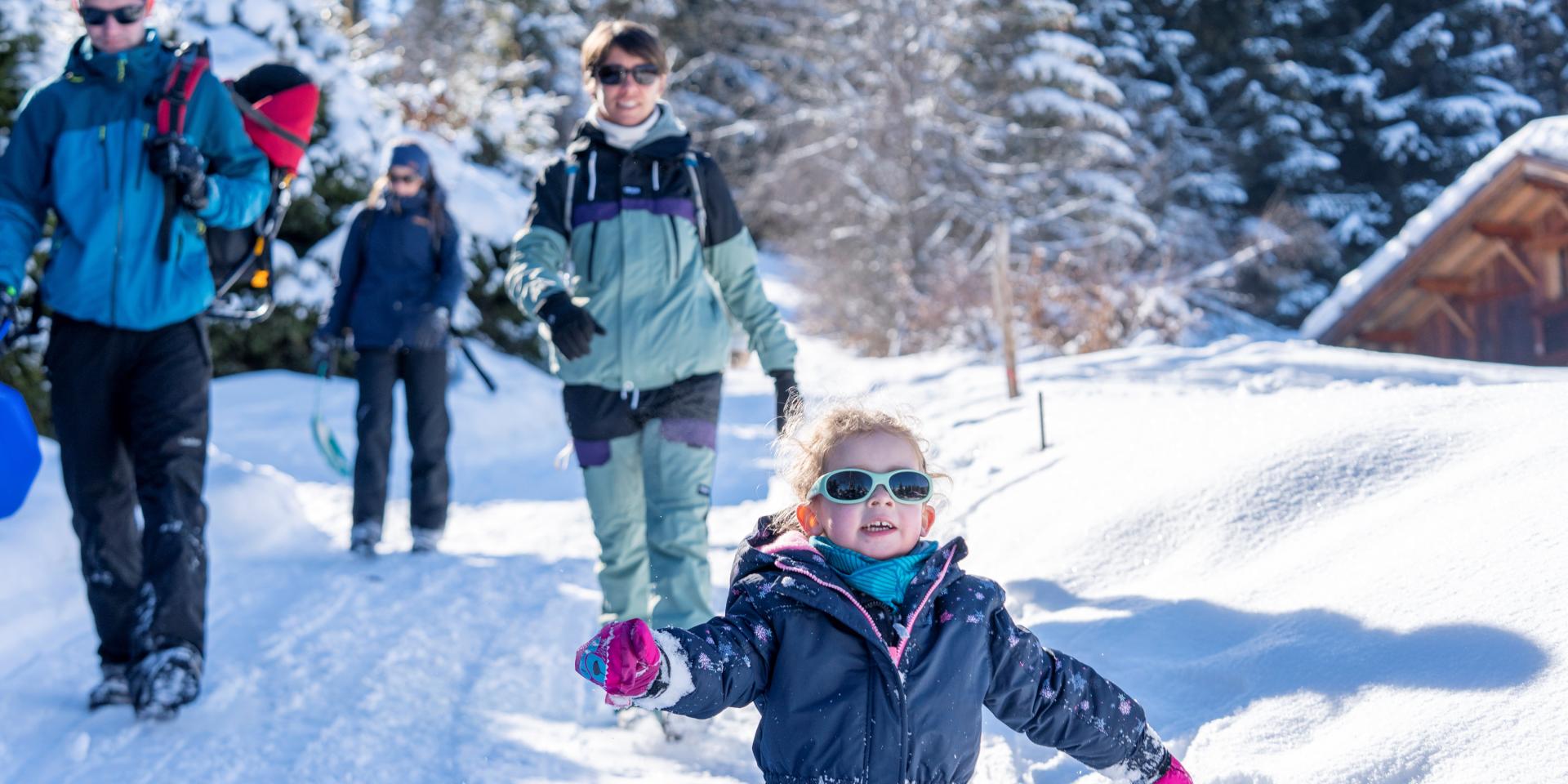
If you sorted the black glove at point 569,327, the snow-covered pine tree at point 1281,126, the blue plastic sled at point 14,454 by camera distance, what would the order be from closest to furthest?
the black glove at point 569,327
the blue plastic sled at point 14,454
the snow-covered pine tree at point 1281,126

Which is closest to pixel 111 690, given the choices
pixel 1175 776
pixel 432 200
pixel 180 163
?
pixel 180 163

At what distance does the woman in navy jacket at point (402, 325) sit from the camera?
599 centimetres

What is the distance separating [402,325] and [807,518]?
423cm

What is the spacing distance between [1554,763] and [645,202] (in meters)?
2.58

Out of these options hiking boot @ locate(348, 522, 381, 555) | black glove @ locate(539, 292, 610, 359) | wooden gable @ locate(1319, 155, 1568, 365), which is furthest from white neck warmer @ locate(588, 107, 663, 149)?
wooden gable @ locate(1319, 155, 1568, 365)

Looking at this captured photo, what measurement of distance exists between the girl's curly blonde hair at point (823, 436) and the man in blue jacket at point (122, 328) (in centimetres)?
215

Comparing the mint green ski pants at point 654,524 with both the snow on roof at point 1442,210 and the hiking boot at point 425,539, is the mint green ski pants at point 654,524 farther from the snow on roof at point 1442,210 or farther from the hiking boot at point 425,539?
the snow on roof at point 1442,210

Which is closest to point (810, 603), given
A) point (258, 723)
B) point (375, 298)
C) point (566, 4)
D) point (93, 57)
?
point (258, 723)

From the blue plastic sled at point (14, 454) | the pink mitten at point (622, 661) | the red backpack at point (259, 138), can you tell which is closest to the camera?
the pink mitten at point (622, 661)

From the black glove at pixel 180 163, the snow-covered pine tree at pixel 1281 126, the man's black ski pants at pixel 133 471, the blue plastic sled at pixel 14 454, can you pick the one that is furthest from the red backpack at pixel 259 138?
the snow-covered pine tree at pixel 1281 126

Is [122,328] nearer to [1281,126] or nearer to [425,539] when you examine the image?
[425,539]

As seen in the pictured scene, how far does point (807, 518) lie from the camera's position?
231 cm

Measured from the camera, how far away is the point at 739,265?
378 cm

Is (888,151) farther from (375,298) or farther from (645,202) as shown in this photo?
(645,202)
